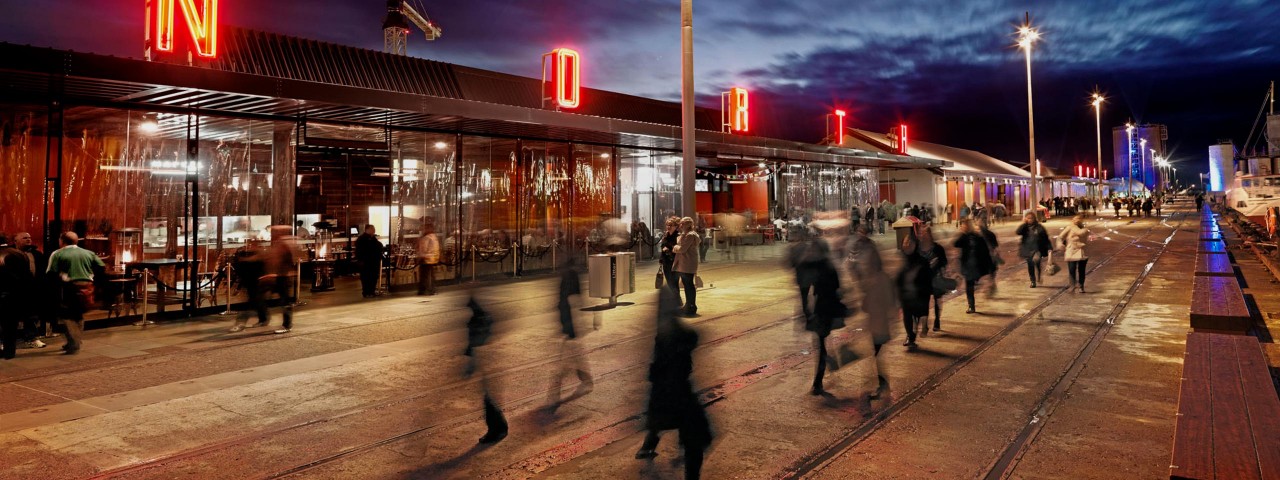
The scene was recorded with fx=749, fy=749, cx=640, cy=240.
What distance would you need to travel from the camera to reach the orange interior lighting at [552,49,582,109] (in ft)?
65.6

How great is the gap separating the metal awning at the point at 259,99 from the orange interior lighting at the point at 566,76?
3.47 ft

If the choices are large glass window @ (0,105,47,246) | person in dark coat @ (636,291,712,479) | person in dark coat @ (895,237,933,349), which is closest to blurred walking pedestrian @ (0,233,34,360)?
large glass window @ (0,105,47,246)

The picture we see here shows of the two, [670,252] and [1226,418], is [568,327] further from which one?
[670,252]

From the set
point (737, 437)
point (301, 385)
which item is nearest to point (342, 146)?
point (301, 385)

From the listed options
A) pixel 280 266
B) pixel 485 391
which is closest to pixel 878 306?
Answer: pixel 485 391

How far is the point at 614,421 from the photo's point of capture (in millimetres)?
6230

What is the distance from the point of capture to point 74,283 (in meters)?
9.60

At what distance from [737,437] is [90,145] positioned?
58.3 feet

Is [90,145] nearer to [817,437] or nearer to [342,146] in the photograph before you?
[342,146]

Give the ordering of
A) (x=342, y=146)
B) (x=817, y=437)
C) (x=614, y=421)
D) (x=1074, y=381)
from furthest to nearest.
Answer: (x=342, y=146) < (x=1074, y=381) < (x=614, y=421) < (x=817, y=437)

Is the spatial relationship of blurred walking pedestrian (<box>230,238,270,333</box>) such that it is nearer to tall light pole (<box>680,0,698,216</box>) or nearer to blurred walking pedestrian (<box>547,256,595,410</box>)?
blurred walking pedestrian (<box>547,256,595,410</box>)

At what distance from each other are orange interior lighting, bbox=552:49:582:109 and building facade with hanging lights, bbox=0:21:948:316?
1.49 ft

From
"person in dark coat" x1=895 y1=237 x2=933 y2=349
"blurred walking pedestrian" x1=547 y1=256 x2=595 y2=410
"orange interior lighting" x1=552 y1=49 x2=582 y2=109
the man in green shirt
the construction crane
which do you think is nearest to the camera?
"blurred walking pedestrian" x1=547 y1=256 x2=595 y2=410

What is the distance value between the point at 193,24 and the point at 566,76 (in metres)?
8.98
